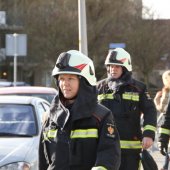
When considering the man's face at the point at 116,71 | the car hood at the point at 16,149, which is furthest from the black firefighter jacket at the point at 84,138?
the man's face at the point at 116,71

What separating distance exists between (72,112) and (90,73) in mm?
294

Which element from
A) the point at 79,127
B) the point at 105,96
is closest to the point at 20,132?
the point at 105,96

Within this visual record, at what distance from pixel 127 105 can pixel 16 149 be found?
4.26 feet

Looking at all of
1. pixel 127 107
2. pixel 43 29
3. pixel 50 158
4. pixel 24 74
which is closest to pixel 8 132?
pixel 127 107

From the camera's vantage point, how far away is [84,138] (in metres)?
3.91

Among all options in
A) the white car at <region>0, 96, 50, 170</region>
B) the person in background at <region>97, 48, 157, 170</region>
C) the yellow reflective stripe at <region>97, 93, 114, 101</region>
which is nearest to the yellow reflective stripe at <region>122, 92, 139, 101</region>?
the person in background at <region>97, 48, 157, 170</region>

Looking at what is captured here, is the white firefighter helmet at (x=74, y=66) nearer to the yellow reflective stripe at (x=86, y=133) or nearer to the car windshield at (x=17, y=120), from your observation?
the yellow reflective stripe at (x=86, y=133)

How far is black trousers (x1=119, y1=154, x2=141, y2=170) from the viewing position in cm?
656

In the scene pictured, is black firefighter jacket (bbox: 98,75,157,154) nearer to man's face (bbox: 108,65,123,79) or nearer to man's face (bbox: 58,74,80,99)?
man's face (bbox: 108,65,123,79)

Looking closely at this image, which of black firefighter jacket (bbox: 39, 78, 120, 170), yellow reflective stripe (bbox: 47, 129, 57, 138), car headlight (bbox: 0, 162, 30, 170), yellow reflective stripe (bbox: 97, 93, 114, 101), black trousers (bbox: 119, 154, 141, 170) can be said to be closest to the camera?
black firefighter jacket (bbox: 39, 78, 120, 170)

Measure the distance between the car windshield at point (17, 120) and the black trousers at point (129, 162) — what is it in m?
1.15

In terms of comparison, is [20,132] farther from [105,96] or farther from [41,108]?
[105,96]

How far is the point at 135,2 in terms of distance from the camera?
128ft

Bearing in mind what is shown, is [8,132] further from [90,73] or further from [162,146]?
[90,73]
